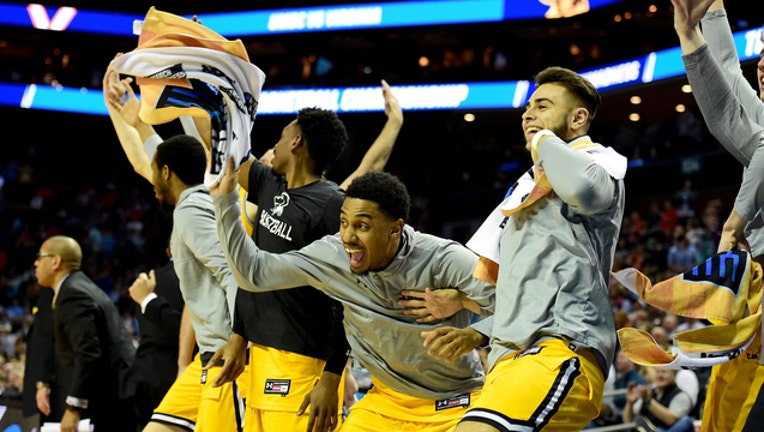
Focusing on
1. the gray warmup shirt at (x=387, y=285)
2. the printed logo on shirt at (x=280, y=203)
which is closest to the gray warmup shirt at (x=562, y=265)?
the gray warmup shirt at (x=387, y=285)

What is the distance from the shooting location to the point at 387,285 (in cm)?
391

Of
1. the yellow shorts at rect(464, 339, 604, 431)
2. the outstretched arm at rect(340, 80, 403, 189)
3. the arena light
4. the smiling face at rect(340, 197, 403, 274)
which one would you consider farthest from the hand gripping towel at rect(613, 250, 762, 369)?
the arena light

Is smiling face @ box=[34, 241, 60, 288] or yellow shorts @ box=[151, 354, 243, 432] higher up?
smiling face @ box=[34, 241, 60, 288]

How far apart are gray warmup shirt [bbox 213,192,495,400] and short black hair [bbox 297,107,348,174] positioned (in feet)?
2.36

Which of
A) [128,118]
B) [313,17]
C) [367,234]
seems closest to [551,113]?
[367,234]

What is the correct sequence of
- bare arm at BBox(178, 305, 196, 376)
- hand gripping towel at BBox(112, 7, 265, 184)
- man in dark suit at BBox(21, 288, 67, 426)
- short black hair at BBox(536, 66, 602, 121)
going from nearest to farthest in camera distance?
1. short black hair at BBox(536, 66, 602, 121)
2. hand gripping towel at BBox(112, 7, 265, 184)
3. bare arm at BBox(178, 305, 196, 376)
4. man in dark suit at BBox(21, 288, 67, 426)

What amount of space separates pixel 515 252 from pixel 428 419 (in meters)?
0.98

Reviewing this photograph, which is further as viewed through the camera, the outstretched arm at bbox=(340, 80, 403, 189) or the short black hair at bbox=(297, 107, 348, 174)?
the outstretched arm at bbox=(340, 80, 403, 189)

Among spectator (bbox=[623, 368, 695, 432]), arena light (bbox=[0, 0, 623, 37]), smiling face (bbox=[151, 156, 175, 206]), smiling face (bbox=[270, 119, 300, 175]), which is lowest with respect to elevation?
→ spectator (bbox=[623, 368, 695, 432])

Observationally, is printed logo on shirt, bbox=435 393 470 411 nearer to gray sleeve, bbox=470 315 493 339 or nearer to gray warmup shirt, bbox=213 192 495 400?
gray warmup shirt, bbox=213 192 495 400

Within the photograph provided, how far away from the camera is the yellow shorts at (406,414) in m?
3.83

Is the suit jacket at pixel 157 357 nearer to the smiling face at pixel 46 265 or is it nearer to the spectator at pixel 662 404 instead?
the smiling face at pixel 46 265

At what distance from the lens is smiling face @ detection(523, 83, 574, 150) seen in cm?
336

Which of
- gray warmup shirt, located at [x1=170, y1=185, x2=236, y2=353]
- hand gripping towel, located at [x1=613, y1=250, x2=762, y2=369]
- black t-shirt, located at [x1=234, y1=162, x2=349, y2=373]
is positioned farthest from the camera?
gray warmup shirt, located at [x1=170, y1=185, x2=236, y2=353]
